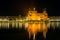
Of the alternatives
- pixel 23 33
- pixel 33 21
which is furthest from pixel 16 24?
pixel 33 21

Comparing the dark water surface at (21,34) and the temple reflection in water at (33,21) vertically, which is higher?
the temple reflection in water at (33,21)

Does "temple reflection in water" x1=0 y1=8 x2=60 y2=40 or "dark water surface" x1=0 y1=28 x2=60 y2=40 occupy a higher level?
"temple reflection in water" x1=0 y1=8 x2=60 y2=40

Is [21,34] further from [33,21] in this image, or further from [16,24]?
[16,24]

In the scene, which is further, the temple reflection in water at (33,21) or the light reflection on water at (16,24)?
the light reflection on water at (16,24)

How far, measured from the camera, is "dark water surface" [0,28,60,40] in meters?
Result: 3.04

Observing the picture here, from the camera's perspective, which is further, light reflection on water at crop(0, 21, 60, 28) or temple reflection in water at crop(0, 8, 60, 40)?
light reflection on water at crop(0, 21, 60, 28)

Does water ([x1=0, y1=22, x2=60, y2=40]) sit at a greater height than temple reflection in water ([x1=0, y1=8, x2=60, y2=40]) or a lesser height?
lesser

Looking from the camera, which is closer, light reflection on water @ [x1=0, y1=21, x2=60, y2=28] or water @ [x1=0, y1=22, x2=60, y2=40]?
water @ [x1=0, y1=22, x2=60, y2=40]

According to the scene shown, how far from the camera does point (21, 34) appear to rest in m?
3.19

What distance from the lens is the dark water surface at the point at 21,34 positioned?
3043 millimetres

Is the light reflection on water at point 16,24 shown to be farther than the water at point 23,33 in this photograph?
Yes

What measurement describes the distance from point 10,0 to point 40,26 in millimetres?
709

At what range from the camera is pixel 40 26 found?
125 inches

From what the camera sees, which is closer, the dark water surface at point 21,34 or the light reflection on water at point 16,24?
the dark water surface at point 21,34
